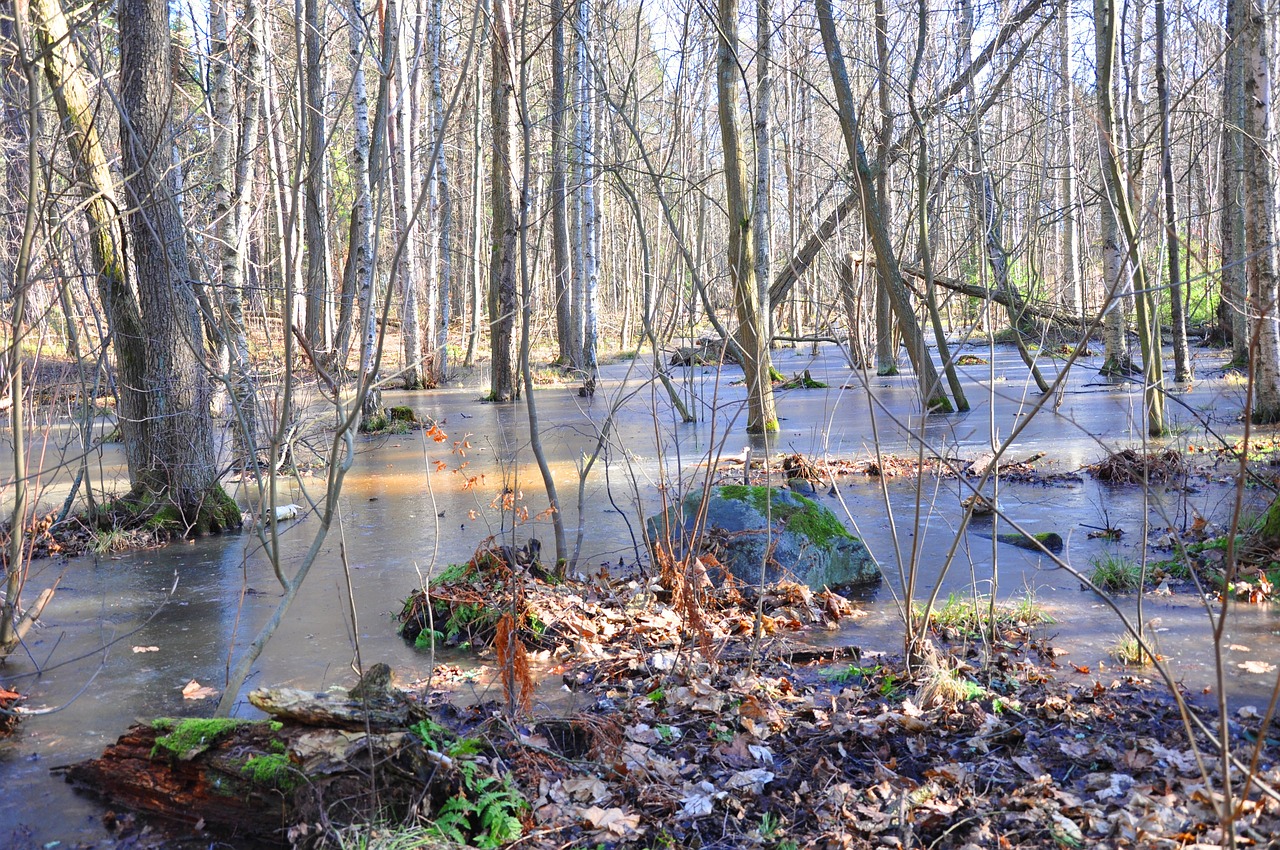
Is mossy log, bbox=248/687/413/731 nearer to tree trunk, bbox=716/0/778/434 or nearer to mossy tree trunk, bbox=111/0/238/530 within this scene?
mossy tree trunk, bbox=111/0/238/530

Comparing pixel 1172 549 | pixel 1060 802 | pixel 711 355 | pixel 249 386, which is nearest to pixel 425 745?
pixel 1060 802

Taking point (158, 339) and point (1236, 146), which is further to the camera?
point (1236, 146)

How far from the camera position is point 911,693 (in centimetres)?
413

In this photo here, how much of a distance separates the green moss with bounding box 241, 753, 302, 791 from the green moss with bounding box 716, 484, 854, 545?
12.1 ft

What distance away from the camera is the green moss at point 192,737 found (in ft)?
11.0

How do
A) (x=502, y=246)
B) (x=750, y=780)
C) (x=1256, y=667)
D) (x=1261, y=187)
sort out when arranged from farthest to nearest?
(x=502, y=246), (x=1261, y=187), (x=1256, y=667), (x=750, y=780)

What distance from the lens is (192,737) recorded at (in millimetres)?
3414

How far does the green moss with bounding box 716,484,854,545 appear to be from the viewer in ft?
20.5

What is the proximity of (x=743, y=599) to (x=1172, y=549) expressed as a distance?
2951 millimetres

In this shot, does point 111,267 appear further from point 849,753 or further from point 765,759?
point 849,753

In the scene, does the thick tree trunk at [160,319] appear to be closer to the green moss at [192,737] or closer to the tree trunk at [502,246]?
the green moss at [192,737]

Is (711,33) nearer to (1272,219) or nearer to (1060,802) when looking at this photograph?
(1272,219)

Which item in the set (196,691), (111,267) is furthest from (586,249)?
(196,691)

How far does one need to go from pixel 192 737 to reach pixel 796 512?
397 cm
